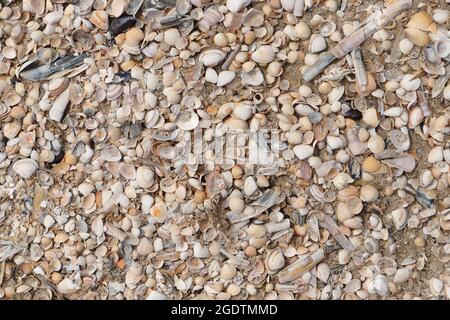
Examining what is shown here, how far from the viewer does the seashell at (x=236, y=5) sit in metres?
1.53

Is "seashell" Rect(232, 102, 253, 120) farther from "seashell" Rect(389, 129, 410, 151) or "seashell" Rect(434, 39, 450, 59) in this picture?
"seashell" Rect(434, 39, 450, 59)

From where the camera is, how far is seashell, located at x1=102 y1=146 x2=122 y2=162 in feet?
5.12

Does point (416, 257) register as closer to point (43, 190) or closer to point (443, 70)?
point (443, 70)

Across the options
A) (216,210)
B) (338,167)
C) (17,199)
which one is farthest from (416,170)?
(17,199)

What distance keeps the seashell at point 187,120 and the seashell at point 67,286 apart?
467 mm

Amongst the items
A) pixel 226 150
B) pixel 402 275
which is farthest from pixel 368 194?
pixel 226 150

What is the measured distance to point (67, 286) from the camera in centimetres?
158

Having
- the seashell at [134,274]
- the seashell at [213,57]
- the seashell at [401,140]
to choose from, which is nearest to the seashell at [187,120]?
the seashell at [213,57]

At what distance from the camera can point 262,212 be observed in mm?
1539

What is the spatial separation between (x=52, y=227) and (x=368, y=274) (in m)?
0.78

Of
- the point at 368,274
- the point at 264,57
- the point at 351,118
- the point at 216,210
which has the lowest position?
the point at 368,274

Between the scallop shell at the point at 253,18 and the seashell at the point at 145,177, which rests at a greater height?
the scallop shell at the point at 253,18

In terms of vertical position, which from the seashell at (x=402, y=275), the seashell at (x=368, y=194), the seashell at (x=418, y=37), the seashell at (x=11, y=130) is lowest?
the seashell at (x=402, y=275)

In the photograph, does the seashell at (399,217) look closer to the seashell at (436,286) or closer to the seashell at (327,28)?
the seashell at (436,286)
